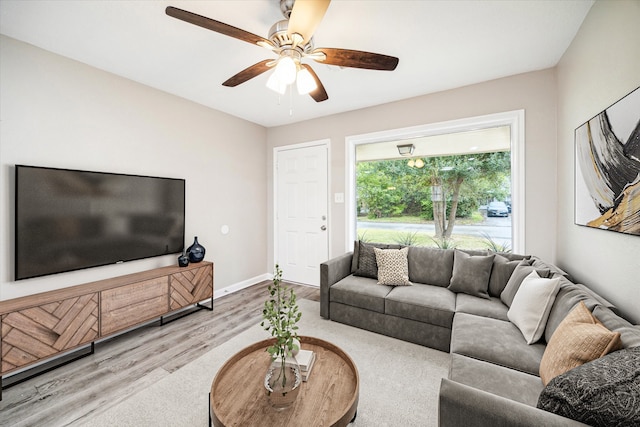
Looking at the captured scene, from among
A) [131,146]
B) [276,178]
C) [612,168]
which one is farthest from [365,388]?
[276,178]

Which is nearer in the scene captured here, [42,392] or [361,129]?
[42,392]

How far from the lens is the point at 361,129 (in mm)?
3623

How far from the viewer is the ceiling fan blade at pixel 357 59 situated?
1.63 metres

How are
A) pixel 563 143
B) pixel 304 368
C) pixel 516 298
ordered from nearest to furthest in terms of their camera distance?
pixel 304 368 → pixel 516 298 → pixel 563 143

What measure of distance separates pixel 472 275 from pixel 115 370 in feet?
10.4

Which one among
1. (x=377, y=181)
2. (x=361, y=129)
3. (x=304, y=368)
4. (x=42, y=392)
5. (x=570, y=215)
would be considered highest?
(x=361, y=129)

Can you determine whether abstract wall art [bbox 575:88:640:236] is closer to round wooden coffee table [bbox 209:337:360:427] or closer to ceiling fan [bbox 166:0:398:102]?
ceiling fan [bbox 166:0:398:102]

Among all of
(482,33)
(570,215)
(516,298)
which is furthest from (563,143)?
(516,298)

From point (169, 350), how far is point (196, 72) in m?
2.66

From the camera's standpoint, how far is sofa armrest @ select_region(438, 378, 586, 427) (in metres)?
0.84

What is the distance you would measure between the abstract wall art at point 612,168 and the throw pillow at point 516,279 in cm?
47

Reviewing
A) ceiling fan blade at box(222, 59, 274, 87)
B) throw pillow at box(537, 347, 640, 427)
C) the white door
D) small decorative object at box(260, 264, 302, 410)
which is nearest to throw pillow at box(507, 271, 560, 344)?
throw pillow at box(537, 347, 640, 427)

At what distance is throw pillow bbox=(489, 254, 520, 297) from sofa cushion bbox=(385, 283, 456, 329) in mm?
358

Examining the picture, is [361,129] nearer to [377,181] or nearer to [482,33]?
[377,181]
